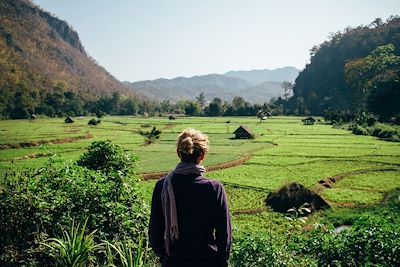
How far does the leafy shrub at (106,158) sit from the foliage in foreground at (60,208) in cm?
252

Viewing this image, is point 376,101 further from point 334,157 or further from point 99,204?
point 99,204

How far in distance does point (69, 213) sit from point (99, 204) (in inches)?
21.6

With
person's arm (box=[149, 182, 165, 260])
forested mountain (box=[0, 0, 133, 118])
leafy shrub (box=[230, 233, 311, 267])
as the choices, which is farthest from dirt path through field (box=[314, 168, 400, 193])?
forested mountain (box=[0, 0, 133, 118])

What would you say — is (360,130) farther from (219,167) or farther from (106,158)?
(106,158)

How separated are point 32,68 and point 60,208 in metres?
147

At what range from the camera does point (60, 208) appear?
257 inches

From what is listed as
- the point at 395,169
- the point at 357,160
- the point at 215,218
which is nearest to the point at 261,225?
the point at 215,218

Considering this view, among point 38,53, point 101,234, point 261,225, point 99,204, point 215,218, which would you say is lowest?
point 261,225

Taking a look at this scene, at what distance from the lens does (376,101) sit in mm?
70750

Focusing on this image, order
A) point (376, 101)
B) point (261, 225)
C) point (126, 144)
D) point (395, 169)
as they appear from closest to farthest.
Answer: point (261, 225) → point (395, 169) → point (126, 144) → point (376, 101)

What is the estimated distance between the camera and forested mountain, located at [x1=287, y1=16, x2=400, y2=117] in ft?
307

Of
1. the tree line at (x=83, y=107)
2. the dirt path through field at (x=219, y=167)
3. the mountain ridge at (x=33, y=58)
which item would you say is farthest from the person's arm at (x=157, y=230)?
the mountain ridge at (x=33, y=58)

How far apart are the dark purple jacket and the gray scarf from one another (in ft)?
0.16

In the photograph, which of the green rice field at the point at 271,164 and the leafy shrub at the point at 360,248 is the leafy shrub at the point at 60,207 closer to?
the green rice field at the point at 271,164
